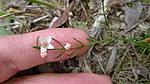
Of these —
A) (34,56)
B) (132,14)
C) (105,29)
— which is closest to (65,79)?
(34,56)

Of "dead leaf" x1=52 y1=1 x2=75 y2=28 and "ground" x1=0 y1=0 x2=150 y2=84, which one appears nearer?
"ground" x1=0 y1=0 x2=150 y2=84

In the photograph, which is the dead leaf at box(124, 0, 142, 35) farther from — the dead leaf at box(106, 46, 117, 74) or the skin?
the skin

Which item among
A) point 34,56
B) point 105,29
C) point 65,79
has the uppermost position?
point 105,29

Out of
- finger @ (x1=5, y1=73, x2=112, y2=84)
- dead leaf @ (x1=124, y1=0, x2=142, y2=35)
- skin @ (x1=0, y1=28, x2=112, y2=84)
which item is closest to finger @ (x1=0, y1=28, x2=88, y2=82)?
skin @ (x1=0, y1=28, x2=112, y2=84)

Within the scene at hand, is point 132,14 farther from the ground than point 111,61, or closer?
farther from the ground

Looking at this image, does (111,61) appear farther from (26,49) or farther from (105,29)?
(26,49)

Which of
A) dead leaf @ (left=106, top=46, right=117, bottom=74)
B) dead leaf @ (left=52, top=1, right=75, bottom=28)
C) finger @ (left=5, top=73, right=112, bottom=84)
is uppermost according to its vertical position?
dead leaf @ (left=52, top=1, right=75, bottom=28)

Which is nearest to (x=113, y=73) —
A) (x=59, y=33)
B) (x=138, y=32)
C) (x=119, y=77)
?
(x=119, y=77)

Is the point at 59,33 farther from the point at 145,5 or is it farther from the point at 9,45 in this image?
the point at 145,5
